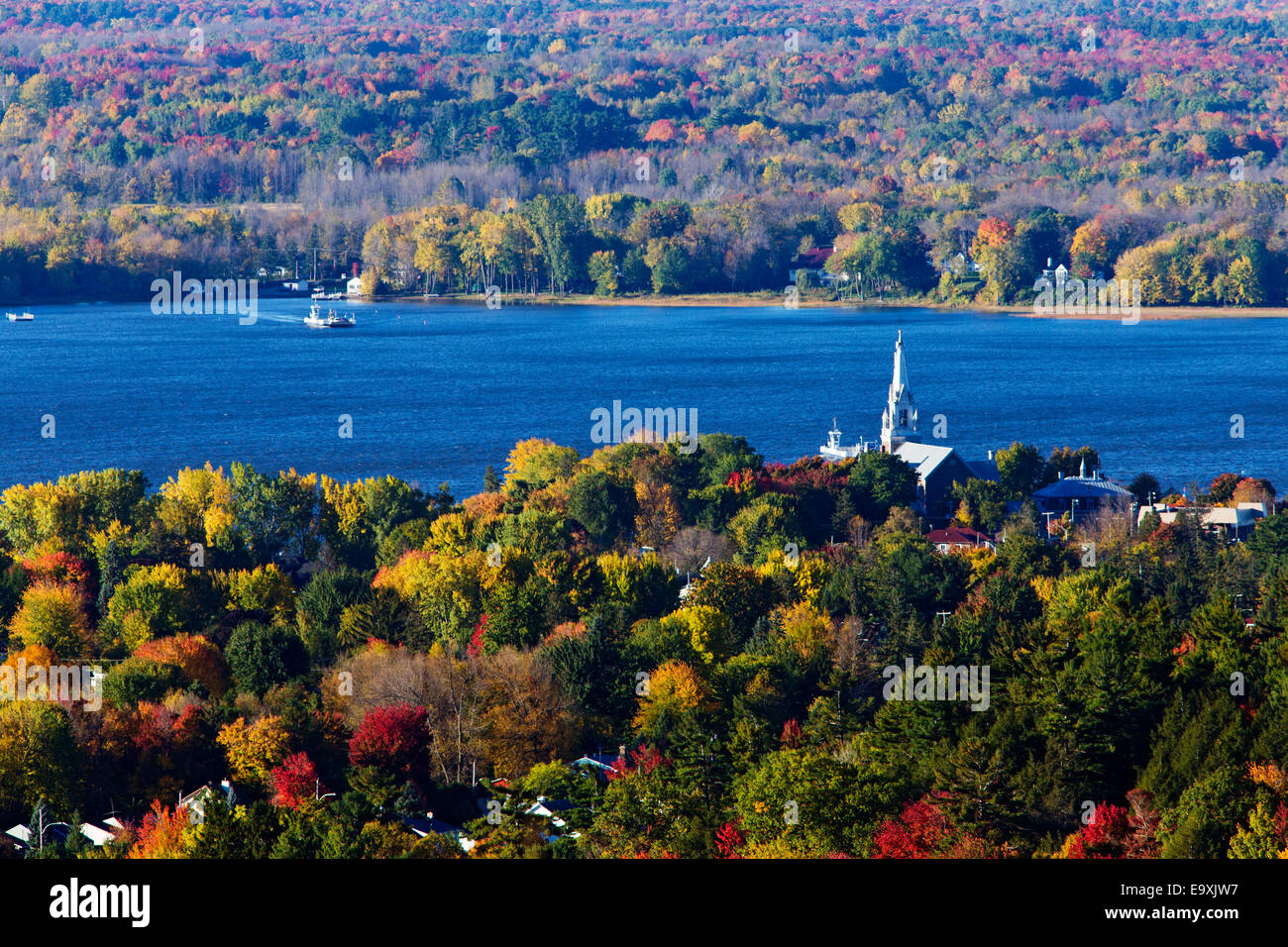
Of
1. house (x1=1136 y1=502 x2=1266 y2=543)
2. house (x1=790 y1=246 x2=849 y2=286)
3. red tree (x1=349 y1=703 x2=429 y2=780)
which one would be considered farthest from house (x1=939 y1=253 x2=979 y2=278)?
red tree (x1=349 y1=703 x2=429 y2=780)

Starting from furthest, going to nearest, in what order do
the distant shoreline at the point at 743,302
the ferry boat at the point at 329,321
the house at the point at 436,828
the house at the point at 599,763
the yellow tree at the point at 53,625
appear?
the distant shoreline at the point at 743,302, the ferry boat at the point at 329,321, the yellow tree at the point at 53,625, the house at the point at 599,763, the house at the point at 436,828

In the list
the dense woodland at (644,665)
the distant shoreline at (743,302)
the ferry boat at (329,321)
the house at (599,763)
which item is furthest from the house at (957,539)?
the distant shoreline at (743,302)

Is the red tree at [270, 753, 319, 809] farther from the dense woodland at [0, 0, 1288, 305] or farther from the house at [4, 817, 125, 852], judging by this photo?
the dense woodland at [0, 0, 1288, 305]

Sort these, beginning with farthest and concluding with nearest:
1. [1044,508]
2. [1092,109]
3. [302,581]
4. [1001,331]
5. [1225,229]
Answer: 1. [1092,109]
2. [1225,229]
3. [1001,331]
4. [1044,508]
5. [302,581]

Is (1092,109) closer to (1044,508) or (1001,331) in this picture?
(1001,331)

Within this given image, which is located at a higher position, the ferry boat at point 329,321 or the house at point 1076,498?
the ferry boat at point 329,321

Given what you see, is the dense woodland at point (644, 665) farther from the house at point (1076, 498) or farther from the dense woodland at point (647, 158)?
the dense woodland at point (647, 158)

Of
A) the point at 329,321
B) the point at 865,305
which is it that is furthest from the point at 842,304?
the point at 329,321
